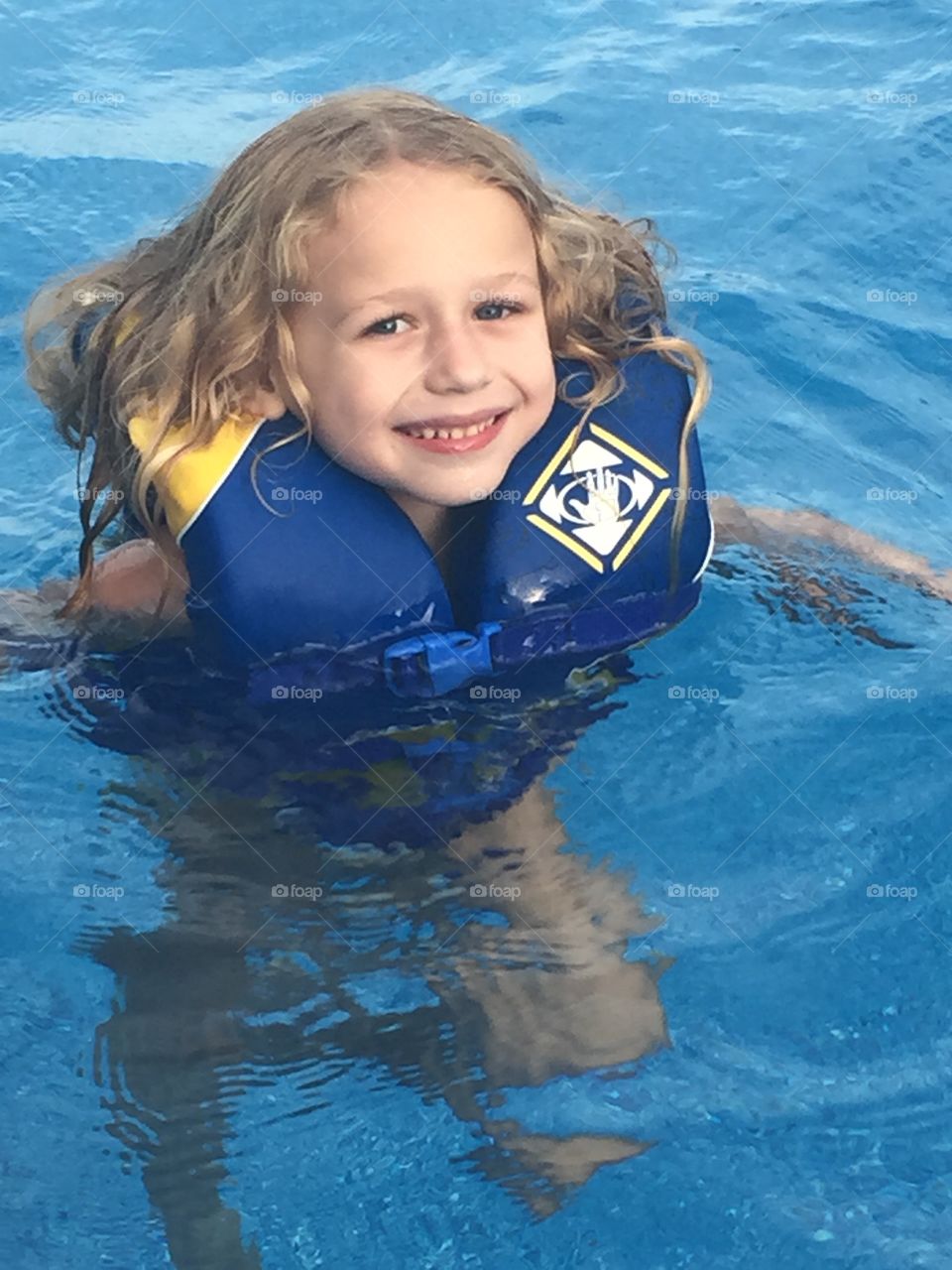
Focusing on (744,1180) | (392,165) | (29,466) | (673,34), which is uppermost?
(392,165)

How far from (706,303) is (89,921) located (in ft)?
11.7

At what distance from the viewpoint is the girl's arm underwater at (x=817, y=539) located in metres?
4.40

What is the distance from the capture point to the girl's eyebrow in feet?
11.8

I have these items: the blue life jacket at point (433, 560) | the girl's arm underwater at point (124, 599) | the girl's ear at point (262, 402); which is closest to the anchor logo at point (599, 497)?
the blue life jacket at point (433, 560)

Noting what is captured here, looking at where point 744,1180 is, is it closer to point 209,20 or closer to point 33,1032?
point 33,1032

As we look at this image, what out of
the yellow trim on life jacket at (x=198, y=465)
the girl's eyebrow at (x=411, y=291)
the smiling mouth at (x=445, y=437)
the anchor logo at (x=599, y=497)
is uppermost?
the girl's eyebrow at (x=411, y=291)

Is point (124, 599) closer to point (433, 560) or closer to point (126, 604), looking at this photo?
point (126, 604)

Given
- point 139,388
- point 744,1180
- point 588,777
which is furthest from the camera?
point 588,777

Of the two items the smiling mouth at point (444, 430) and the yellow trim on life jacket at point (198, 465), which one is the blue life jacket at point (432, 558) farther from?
the smiling mouth at point (444, 430)

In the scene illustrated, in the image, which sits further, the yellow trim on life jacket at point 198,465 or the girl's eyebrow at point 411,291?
the yellow trim on life jacket at point 198,465

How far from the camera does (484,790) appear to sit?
12.9 ft

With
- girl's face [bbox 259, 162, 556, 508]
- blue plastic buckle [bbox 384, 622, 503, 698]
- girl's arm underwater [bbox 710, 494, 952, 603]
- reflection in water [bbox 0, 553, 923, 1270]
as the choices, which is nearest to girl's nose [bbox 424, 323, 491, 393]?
girl's face [bbox 259, 162, 556, 508]

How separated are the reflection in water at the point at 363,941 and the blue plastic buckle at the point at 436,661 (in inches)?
3.3

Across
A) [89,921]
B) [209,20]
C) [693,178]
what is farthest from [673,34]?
[89,921]
